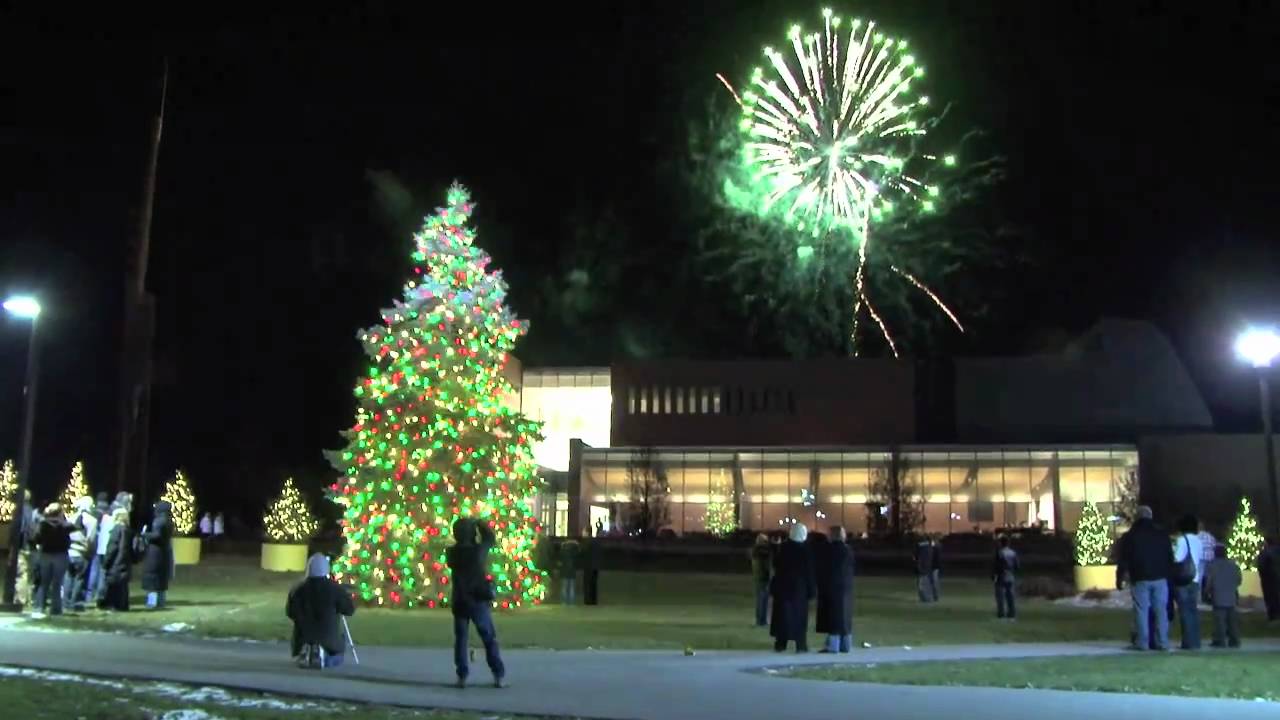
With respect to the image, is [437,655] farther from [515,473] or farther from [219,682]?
[515,473]

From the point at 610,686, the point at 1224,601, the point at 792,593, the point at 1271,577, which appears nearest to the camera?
the point at 610,686

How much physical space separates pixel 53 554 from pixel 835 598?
466 inches

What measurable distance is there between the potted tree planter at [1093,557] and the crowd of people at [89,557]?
24.2 m

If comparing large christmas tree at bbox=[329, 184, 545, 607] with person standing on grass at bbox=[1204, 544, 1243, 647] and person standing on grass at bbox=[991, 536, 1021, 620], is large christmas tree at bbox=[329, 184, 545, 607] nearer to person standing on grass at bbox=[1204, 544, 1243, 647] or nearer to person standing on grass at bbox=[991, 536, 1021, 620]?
person standing on grass at bbox=[991, 536, 1021, 620]

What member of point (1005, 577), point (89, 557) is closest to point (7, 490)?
point (89, 557)

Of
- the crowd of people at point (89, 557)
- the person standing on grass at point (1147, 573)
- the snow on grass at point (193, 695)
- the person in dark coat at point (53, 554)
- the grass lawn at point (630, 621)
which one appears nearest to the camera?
the snow on grass at point (193, 695)

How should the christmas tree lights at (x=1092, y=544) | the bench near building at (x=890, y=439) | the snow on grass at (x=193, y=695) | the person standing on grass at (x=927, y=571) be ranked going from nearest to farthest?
the snow on grass at (x=193, y=695), the person standing on grass at (x=927, y=571), the christmas tree lights at (x=1092, y=544), the bench near building at (x=890, y=439)

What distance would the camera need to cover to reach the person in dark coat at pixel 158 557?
19.2 m

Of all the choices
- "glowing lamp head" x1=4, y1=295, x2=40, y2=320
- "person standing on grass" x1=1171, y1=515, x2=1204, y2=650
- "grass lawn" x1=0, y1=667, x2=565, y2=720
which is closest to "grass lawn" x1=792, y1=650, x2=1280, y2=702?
"person standing on grass" x1=1171, y1=515, x2=1204, y2=650

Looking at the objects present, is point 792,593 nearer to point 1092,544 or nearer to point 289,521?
point 1092,544

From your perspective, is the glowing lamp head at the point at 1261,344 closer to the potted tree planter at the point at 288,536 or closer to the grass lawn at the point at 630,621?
the grass lawn at the point at 630,621

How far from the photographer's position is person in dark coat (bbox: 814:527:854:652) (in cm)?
1441

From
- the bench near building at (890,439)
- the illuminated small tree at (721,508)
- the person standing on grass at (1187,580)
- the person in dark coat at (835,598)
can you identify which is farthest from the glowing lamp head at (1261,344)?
the bench near building at (890,439)

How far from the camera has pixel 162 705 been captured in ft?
31.3
